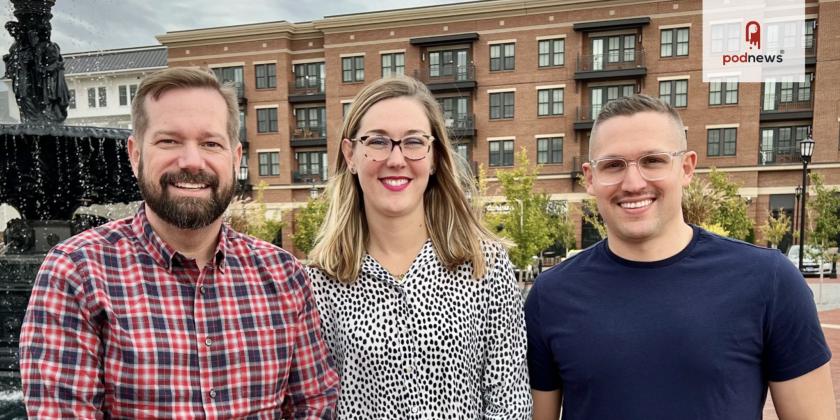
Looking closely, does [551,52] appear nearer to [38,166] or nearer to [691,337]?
[38,166]

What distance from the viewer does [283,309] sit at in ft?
6.93

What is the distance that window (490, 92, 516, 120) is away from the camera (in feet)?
112

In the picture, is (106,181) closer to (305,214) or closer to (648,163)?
(648,163)

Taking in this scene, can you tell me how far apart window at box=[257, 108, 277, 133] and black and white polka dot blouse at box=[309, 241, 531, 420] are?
37359 millimetres

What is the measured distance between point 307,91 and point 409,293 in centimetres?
3721

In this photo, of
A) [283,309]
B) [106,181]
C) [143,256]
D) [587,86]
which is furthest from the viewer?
[587,86]

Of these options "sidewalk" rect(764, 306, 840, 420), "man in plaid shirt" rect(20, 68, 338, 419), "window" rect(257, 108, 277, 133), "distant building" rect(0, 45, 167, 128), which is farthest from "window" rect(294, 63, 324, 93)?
"man in plaid shirt" rect(20, 68, 338, 419)

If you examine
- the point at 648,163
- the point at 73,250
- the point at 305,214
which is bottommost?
the point at 305,214

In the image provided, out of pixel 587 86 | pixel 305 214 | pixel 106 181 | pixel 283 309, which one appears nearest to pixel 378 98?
pixel 283 309

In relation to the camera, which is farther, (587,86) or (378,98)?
(587,86)

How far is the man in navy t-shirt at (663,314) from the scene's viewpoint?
2.21 meters

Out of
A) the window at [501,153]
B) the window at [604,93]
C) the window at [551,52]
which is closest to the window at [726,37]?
the window at [604,93]

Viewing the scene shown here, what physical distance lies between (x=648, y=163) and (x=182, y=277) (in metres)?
1.87

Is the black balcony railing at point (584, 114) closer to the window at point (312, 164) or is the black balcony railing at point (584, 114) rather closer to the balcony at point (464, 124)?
the balcony at point (464, 124)
